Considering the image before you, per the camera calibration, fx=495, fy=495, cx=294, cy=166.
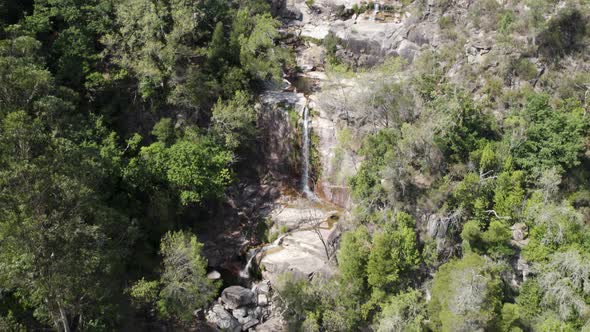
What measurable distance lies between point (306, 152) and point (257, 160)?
4897 mm

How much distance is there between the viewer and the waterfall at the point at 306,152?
4662cm

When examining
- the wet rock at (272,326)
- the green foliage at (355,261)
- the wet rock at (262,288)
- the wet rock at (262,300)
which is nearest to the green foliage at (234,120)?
the wet rock at (262,288)

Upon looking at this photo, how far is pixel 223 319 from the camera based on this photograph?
3706 centimetres

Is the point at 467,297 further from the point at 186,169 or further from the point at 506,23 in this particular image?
the point at 506,23

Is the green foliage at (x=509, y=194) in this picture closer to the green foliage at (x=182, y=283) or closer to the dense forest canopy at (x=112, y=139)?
the green foliage at (x=182, y=283)

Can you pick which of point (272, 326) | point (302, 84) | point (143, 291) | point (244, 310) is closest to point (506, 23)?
point (302, 84)

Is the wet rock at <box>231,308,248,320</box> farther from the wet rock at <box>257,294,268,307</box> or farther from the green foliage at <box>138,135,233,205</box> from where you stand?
the green foliage at <box>138,135,233,205</box>

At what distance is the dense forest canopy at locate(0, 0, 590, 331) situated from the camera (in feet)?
91.4

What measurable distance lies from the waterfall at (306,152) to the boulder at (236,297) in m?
11.4

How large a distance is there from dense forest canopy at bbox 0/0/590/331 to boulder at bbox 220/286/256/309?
3.45 feet

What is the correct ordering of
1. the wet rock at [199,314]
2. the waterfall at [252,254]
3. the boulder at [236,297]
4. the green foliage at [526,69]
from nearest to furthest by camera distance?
the wet rock at [199,314], the boulder at [236,297], the green foliage at [526,69], the waterfall at [252,254]

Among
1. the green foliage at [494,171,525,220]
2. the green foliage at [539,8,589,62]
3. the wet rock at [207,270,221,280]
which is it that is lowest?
the wet rock at [207,270,221,280]

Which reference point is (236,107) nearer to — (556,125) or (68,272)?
(68,272)

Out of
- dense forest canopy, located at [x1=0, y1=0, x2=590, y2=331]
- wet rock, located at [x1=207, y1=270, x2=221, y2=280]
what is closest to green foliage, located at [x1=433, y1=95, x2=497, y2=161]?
dense forest canopy, located at [x1=0, y1=0, x2=590, y2=331]
